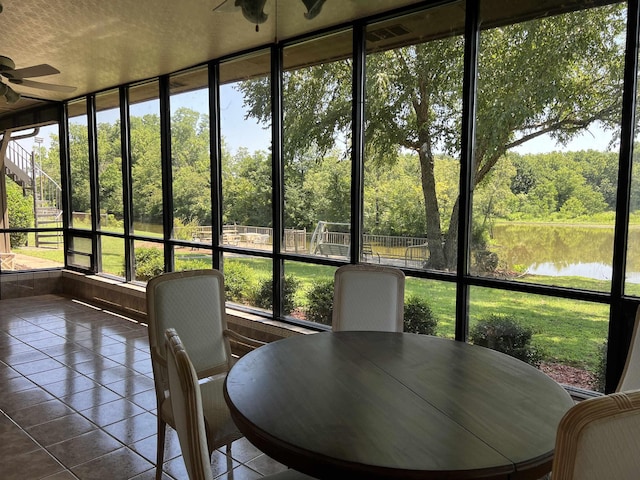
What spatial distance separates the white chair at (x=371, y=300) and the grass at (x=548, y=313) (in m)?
0.74

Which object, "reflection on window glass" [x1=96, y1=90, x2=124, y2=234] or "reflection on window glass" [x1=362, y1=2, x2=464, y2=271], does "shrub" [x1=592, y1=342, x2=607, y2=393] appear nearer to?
"reflection on window glass" [x1=362, y1=2, x2=464, y2=271]

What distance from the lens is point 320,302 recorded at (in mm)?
3938

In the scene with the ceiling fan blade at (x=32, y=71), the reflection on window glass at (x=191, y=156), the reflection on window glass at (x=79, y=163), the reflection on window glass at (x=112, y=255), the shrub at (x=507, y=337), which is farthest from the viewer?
the reflection on window glass at (x=79, y=163)

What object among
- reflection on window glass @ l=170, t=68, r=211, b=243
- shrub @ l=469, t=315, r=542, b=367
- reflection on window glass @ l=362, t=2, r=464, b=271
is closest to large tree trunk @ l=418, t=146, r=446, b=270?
reflection on window glass @ l=362, t=2, r=464, b=271

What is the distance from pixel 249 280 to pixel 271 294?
0.34 metres

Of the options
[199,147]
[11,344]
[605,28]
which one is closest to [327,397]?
[605,28]

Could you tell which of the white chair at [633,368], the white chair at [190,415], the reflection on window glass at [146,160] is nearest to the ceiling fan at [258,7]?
the white chair at [190,415]

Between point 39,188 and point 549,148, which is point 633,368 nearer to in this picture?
point 549,148

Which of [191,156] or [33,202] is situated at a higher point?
[191,156]

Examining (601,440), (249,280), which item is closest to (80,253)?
(249,280)

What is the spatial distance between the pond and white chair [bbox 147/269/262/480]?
1666 mm

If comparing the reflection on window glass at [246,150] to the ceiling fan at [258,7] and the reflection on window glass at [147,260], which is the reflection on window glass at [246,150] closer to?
the reflection on window glass at [147,260]

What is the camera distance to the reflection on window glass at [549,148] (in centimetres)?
250

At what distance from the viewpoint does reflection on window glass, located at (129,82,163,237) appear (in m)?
5.41
